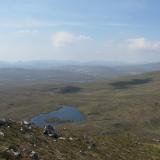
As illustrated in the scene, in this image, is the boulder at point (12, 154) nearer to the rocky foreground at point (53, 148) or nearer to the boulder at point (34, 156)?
the rocky foreground at point (53, 148)

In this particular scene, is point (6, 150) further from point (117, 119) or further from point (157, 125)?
point (117, 119)

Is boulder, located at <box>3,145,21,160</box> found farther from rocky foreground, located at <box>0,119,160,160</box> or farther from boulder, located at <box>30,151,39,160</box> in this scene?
boulder, located at <box>30,151,39,160</box>

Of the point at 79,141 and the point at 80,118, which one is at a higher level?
the point at 79,141

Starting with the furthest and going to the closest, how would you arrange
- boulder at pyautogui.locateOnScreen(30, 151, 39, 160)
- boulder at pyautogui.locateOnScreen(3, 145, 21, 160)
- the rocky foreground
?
the rocky foreground → boulder at pyautogui.locateOnScreen(30, 151, 39, 160) → boulder at pyautogui.locateOnScreen(3, 145, 21, 160)

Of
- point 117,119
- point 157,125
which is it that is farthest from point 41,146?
point 117,119

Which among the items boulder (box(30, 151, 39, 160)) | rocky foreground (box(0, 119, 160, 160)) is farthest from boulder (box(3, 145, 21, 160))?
boulder (box(30, 151, 39, 160))

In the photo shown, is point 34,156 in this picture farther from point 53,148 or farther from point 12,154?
point 53,148

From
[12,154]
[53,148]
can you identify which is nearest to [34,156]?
[12,154]

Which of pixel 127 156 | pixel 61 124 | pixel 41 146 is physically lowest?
pixel 61 124
